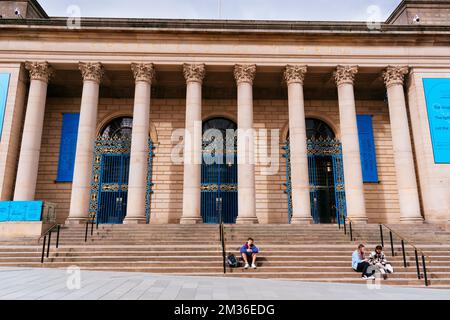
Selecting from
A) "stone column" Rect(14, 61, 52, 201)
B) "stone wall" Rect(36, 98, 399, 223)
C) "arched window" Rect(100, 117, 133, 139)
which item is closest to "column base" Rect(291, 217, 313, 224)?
"stone wall" Rect(36, 98, 399, 223)

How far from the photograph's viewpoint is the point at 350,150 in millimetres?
18109

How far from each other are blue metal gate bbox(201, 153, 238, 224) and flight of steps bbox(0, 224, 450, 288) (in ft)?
16.7

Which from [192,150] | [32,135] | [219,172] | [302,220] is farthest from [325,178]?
[32,135]

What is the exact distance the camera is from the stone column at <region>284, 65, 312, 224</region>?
17469 mm

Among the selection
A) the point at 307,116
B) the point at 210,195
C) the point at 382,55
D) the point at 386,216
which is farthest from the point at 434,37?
the point at 210,195

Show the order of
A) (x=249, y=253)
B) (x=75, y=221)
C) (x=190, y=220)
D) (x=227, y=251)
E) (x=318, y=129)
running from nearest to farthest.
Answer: (x=249, y=253) → (x=227, y=251) → (x=75, y=221) → (x=190, y=220) → (x=318, y=129)

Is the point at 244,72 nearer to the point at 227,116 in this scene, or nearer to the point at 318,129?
the point at 227,116

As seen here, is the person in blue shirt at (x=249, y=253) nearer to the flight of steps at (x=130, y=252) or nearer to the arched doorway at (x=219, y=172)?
the flight of steps at (x=130, y=252)

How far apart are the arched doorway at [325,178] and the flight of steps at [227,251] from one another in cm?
505

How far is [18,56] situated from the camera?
18875mm

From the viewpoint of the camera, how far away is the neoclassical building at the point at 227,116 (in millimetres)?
17859

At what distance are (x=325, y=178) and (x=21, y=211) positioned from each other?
17166 mm
